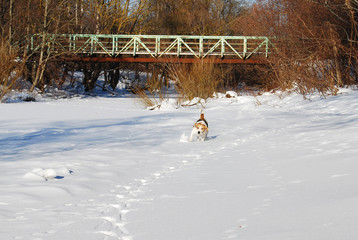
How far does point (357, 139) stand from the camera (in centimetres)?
736

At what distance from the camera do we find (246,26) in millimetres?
32812

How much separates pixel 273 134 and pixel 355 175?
517 cm

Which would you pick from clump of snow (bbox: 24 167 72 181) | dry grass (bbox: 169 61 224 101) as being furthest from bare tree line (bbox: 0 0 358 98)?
clump of snow (bbox: 24 167 72 181)

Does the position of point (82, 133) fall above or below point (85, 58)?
below

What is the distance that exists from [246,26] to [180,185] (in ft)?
93.8

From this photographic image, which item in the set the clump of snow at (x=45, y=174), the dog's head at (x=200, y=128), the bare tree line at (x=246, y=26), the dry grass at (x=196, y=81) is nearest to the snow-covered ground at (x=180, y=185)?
the clump of snow at (x=45, y=174)

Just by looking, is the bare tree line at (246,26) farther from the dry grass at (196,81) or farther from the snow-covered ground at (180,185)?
the snow-covered ground at (180,185)

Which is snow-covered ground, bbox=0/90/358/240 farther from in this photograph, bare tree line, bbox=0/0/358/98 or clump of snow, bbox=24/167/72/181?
bare tree line, bbox=0/0/358/98

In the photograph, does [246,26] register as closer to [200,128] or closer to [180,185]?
[200,128]

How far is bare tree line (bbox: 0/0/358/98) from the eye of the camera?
18.5 meters

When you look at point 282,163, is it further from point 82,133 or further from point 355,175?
point 82,133

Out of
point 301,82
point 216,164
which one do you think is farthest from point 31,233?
point 301,82

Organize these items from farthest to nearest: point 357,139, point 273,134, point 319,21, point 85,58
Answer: point 85,58, point 319,21, point 273,134, point 357,139

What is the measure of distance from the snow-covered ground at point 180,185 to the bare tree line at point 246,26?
7.68 m
